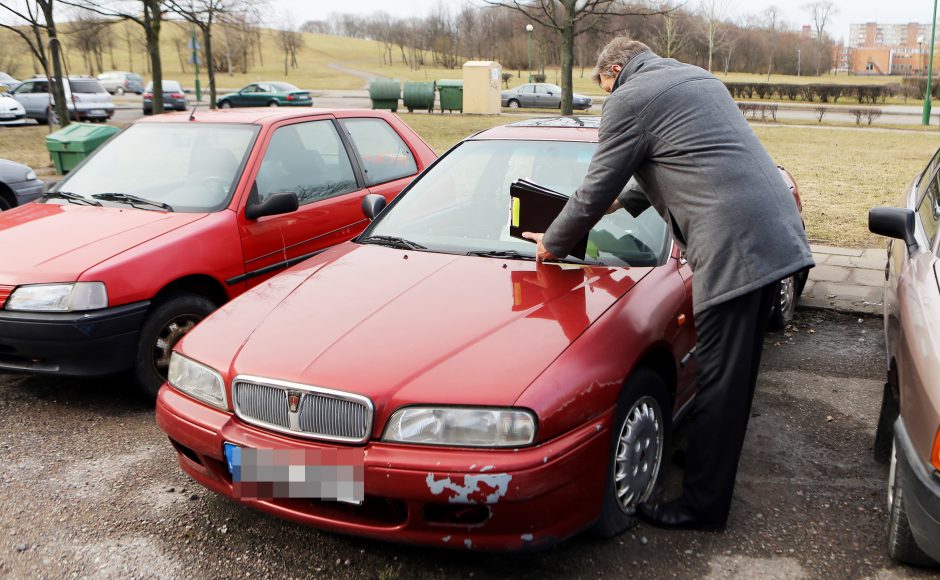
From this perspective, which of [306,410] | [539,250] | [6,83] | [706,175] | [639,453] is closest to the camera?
[306,410]

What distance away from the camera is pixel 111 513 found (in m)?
3.32

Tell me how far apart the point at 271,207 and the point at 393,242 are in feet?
4.10

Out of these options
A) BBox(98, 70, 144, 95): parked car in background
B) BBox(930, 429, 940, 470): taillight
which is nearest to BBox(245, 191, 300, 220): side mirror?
BBox(930, 429, 940, 470): taillight

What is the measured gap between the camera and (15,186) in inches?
313

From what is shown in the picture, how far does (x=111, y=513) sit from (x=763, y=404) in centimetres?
333

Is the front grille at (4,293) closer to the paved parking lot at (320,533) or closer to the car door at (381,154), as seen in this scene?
the paved parking lot at (320,533)

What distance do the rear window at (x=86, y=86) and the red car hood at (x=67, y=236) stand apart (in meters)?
27.0

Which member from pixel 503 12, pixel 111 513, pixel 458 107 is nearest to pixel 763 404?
pixel 111 513

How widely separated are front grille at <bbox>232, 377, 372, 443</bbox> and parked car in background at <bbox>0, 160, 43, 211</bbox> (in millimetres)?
6576

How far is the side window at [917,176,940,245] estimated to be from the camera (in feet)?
11.5

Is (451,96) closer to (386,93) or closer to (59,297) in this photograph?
(386,93)

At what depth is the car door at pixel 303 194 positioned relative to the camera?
487 centimetres

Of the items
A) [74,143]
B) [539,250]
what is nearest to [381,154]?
[539,250]

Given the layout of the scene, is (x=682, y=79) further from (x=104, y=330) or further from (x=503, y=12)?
(x=503, y=12)
